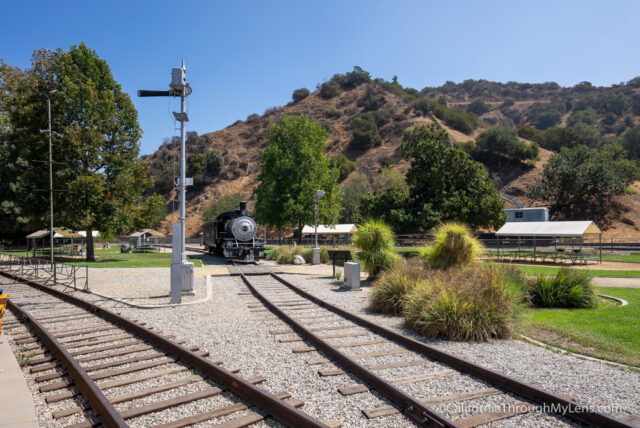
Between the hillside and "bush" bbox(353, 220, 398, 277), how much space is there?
53485 millimetres

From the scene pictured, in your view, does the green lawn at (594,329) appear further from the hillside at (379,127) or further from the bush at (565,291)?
the hillside at (379,127)

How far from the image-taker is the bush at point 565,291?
10406 mm

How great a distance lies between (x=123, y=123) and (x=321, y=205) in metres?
16.0

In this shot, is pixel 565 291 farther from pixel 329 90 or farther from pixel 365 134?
pixel 329 90

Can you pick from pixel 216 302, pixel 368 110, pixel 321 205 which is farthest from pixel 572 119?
pixel 216 302

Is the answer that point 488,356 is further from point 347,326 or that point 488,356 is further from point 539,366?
point 347,326

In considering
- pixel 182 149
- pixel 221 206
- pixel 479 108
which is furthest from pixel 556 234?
pixel 479 108

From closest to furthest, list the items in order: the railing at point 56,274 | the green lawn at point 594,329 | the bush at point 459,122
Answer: the green lawn at point 594,329, the railing at point 56,274, the bush at point 459,122

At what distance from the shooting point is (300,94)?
413 feet

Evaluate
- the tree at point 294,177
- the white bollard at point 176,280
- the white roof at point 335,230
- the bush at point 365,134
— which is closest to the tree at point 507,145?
the bush at point 365,134

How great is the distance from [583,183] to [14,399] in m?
66.3

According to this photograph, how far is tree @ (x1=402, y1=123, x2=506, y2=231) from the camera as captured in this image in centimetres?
3459

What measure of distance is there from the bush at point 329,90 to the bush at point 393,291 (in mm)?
114678

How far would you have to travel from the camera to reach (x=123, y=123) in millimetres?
29484
